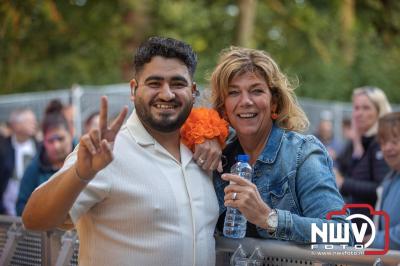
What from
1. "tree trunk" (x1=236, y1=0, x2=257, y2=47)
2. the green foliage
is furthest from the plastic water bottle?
"tree trunk" (x1=236, y1=0, x2=257, y2=47)

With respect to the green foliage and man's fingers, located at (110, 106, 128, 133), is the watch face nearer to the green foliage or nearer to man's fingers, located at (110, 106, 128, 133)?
man's fingers, located at (110, 106, 128, 133)

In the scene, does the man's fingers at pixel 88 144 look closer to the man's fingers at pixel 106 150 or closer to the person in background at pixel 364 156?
the man's fingers at pixel 106 150

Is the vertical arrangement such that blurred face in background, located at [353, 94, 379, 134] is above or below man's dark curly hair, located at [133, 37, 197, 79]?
below

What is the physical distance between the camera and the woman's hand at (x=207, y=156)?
3.62 metres

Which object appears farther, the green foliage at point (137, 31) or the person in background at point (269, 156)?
the green foliage at point (137, 31)

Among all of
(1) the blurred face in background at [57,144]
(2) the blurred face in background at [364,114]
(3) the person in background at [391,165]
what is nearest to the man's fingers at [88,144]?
(3) the person in background at [391,165]

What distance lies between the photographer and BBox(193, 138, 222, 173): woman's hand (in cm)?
362

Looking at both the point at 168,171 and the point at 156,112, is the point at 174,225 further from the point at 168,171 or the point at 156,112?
the point at 156,112

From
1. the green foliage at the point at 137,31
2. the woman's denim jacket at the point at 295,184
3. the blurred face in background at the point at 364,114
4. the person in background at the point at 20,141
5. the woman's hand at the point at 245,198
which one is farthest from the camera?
the green foliage at the point at 137,31

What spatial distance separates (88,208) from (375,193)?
3.47 meters

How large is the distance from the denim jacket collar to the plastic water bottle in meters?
0.09

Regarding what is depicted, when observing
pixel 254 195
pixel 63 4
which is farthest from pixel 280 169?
pixel 63 4

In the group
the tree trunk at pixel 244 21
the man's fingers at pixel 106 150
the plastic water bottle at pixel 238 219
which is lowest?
the plastic water bottle at pixel 238 219

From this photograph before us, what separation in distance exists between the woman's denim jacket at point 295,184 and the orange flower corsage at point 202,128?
240 mm
